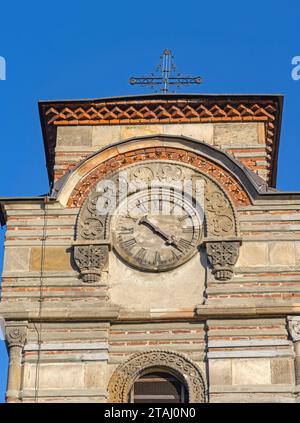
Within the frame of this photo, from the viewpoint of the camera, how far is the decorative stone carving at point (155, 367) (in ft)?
71.8

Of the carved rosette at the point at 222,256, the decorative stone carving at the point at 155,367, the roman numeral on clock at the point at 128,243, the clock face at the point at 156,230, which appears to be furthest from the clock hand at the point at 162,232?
the decorative stone carving at the point at 155,367

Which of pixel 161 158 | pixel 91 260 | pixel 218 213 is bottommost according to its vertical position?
pixel 91 260

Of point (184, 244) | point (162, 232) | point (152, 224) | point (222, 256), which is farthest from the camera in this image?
point (152, 224)

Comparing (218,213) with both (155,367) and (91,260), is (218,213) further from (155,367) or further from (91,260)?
(155,367)

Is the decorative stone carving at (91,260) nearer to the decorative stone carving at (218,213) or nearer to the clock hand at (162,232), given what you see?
the clock hand at (162,232)

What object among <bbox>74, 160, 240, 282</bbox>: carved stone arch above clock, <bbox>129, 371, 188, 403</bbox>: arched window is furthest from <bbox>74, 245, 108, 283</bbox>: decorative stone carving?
<bbox>129, 371, 188, 403</bbox>: arched window

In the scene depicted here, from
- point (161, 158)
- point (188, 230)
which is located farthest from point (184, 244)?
point (161, 158)

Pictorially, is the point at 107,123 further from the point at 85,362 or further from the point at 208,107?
the point at 85,362

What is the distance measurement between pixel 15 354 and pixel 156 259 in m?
2.95

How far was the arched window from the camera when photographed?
22031mm

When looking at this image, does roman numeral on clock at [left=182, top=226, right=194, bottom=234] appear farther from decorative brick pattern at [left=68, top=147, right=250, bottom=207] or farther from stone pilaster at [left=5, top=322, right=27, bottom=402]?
stone pilaster at [left=5, top=322, right=27, bottom=402]

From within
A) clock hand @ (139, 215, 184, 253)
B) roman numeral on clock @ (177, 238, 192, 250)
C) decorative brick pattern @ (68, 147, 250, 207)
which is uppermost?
decorative brick pattern @ (68, 147, 250, 207)

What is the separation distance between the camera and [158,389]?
2216 centimetres

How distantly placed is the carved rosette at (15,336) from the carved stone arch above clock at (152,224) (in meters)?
1.42
